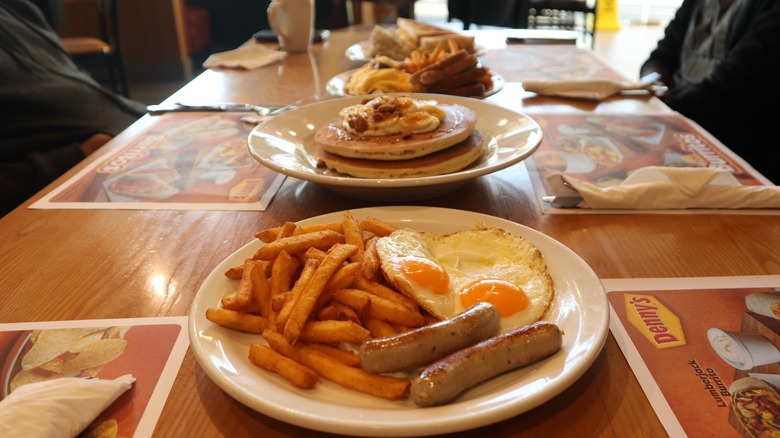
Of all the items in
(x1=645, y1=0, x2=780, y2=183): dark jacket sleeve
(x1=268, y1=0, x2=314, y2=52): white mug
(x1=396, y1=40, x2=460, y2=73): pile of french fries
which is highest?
(x1=268, y1=0, x2=314, y2=52): white mug

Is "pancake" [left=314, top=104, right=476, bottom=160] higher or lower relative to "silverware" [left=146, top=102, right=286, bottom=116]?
higher

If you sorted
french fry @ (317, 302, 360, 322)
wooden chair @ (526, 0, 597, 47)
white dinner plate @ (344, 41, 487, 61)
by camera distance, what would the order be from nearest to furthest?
french fry @ (317, 302, 360, 322) < white dinner plate @ (344, 41, 487, 61) < wooden chair @ (526, 0, 597, 47)

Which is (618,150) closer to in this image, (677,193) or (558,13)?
(677,193)

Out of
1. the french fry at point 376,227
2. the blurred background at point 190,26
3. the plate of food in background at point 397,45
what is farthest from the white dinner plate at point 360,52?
the blurred background at point 190,26

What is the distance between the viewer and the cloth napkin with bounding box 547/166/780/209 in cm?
154

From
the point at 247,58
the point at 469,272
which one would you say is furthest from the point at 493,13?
the point at 469,272

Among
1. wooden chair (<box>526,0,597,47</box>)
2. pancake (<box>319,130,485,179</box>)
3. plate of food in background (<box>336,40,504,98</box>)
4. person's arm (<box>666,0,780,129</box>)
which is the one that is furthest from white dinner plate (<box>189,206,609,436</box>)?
wooden chair (<box>526,0,597,47</box>)

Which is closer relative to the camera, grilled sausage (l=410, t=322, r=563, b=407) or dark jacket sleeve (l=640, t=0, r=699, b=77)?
grilled sausage (l=410, t=322, r=563, b=407)

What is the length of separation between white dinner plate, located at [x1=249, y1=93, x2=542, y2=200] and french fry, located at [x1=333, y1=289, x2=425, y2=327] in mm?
472

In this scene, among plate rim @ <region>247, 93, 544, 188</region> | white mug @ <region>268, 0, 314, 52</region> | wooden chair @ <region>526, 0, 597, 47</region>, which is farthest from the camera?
wooden chair @ <region>526, 0, 597, 47</region>

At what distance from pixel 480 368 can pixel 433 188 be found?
28.7 inches

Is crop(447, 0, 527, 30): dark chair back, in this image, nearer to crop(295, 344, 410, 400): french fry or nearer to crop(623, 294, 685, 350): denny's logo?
crop(623, 294, 685, 350): denny's logo

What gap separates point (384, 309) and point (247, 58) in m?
2.99

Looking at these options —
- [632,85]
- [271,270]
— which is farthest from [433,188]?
[632,85]
